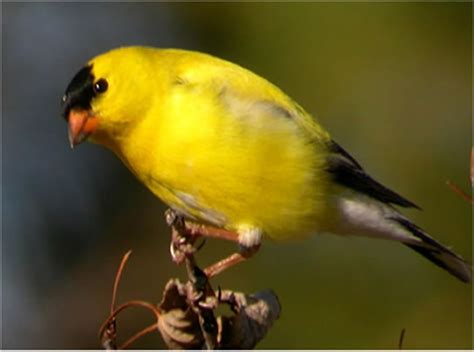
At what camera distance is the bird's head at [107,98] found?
3.22 m

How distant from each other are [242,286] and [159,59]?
1.48 metres

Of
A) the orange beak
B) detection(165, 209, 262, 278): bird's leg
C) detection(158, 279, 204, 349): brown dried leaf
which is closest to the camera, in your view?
detection(158, 279, 204, 349): brown dried leaf

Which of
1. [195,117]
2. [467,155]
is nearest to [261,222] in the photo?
[195,117]

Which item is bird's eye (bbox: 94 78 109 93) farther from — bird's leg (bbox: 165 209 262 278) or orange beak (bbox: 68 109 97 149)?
bird's leg (bbox: 165 209 262 278)

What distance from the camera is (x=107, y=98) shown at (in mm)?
3291

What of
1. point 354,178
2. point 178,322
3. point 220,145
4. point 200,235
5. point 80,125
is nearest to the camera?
point 178,322

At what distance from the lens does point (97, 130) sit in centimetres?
327

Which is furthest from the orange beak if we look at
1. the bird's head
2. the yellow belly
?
the yellow belly

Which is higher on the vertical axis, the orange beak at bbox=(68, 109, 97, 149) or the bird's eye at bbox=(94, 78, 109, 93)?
the bird's eye at bbox=(94, 78, 109, 93)

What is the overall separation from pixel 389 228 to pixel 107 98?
0.91m

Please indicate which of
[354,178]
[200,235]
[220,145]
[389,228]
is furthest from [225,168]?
[389,228]

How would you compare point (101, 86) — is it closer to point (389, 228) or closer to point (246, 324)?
point (389, 228)

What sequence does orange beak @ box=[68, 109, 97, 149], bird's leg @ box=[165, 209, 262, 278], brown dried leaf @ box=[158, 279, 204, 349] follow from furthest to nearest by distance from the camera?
orange beak @ box=[68, 109, 97, 149] < bird's leg @ box=[165, 209, 262, 278] < brown dried leaf @ box=[158, 279, 204, 349]

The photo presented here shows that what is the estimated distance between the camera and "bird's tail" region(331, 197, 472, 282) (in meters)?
3.46
